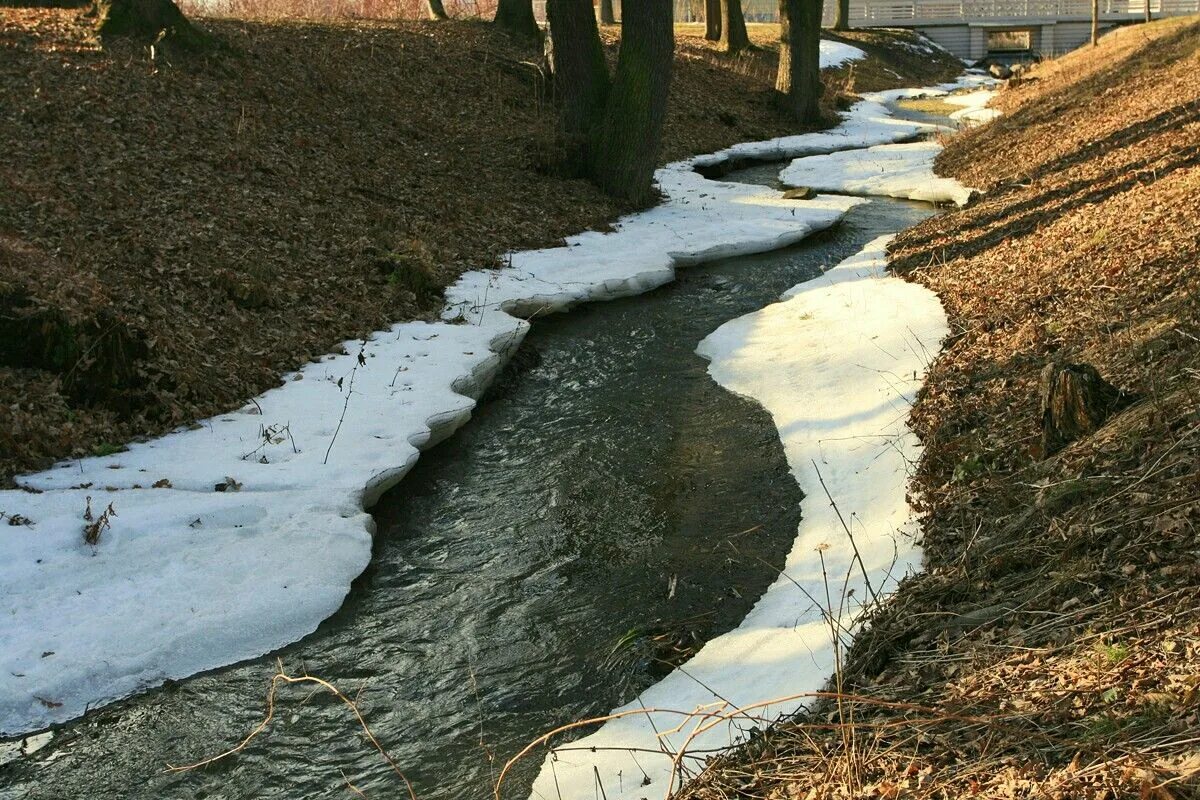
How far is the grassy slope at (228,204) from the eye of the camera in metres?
7.84

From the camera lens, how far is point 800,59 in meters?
23.8

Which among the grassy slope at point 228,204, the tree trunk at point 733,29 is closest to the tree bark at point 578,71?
the grassy slope at point 228,204

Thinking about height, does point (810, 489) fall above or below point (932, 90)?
below

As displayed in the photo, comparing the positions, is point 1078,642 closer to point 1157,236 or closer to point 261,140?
point 1157,236

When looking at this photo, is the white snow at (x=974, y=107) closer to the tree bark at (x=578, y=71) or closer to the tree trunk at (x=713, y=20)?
the tree trunk at (x=713, y=20)

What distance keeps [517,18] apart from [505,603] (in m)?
18.1

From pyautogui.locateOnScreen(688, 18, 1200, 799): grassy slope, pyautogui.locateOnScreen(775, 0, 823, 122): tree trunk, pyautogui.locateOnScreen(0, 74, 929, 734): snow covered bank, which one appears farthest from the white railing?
pyautogui.locateOnScreen(0, 74, 929, 734): snow covered bank

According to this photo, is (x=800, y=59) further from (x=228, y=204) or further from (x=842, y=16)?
(x=842, y=16)

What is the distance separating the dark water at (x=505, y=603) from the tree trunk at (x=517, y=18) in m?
13.8

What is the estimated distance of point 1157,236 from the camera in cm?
821

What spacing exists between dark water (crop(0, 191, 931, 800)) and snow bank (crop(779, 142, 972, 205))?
8.35 metres

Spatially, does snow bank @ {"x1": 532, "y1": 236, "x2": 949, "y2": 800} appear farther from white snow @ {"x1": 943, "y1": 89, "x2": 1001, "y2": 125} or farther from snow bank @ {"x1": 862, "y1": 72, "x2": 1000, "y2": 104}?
snow bank @ {"x1": 862, "y1": 72, "x2": 1000, "y2": 104}

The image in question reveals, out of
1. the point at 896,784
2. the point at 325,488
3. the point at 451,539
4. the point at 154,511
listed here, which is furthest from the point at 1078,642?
the point at 154,511

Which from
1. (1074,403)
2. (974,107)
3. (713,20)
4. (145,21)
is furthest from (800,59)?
(1074,403)
